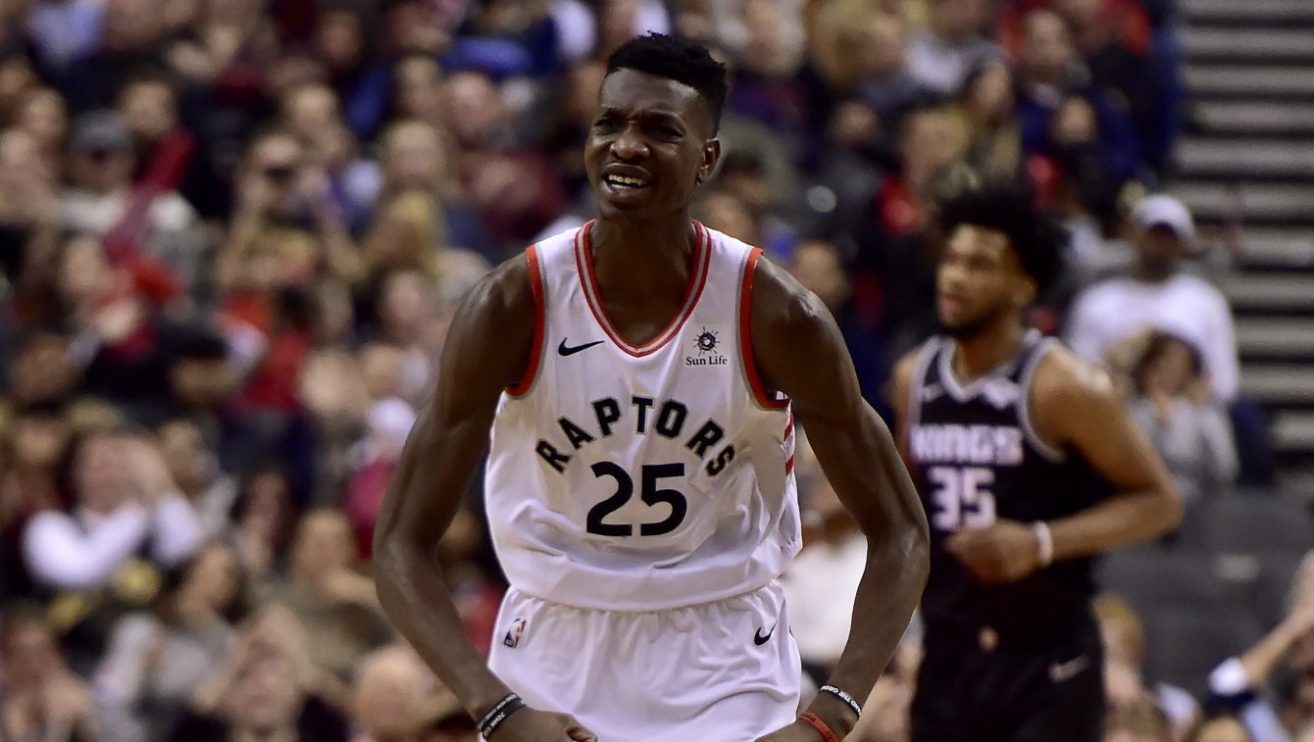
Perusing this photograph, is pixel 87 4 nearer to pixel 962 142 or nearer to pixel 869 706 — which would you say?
pixel 962 142

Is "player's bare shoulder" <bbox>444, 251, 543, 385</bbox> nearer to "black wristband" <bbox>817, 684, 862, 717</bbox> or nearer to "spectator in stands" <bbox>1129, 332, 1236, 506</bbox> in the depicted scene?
"black wristband" <bbox>817, 684, 862, 717</bbox>

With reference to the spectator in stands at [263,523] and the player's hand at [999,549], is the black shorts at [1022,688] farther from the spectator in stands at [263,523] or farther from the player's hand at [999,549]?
the spectator in stands at [263,523]

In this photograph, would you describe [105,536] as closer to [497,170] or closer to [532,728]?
[497,170]

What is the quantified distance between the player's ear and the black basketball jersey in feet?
6.66

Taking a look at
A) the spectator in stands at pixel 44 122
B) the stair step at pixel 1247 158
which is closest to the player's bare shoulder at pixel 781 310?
the spectator in stands at pixel 44 122

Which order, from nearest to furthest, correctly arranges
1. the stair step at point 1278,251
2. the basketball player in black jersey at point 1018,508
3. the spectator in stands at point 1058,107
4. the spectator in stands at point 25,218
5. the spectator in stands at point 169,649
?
the basketball player in black jersey at point 1018,508 < the spectator in stands at point 169,649 < the spectator in stands at point 25,218 < the spectator in stands at point 1058,107 < the stair step at point 1278,251

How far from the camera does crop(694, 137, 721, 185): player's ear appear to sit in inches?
168

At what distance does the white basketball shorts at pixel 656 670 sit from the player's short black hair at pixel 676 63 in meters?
0.99

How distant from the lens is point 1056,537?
19.4 ft

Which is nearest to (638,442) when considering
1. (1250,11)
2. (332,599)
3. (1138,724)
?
(1138,724)

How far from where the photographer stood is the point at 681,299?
14.0 feet

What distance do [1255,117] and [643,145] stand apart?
10.2m

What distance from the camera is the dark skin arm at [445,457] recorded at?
13.5ft

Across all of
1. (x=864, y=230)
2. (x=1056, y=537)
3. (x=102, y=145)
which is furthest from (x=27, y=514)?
(x=1056, y=537)
